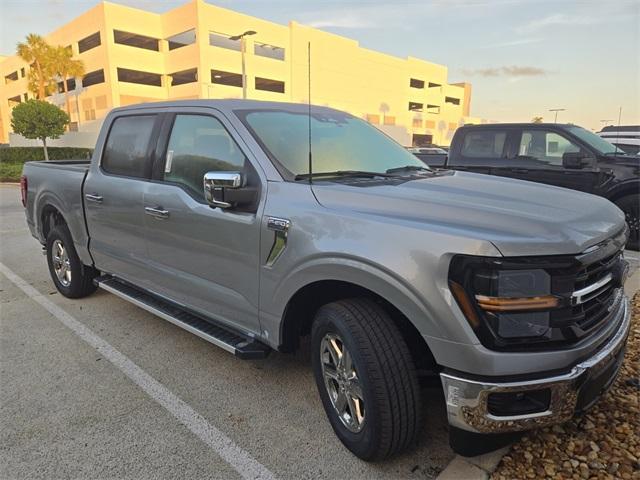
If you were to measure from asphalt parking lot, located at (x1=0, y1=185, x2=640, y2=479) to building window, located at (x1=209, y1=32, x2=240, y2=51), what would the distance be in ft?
136

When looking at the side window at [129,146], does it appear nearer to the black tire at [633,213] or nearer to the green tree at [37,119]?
the black tire at [633,213]

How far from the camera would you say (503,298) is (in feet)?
6.25

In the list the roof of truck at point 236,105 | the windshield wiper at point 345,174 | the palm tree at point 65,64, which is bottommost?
the windshield wiper at point 345,174

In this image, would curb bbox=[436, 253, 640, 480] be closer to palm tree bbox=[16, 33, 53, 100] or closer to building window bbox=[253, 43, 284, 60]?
building window bbox=[253, 43, 284, 60]

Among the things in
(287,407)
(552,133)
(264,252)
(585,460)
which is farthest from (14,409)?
(552,133)

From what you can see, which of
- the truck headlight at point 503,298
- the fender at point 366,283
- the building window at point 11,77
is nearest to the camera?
the truck headlight at point 503,298

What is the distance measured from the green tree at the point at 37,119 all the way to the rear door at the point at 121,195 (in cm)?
2837

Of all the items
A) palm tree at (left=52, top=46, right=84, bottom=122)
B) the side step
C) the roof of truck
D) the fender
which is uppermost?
palm tree at (left=52, top=46, right=84, bottom=122)

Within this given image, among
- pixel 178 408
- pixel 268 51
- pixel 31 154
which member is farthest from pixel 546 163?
pixel 268 51

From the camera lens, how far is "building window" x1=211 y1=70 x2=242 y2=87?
41803mm

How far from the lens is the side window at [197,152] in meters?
3.07

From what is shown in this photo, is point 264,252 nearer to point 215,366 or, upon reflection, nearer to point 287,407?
point 287,407

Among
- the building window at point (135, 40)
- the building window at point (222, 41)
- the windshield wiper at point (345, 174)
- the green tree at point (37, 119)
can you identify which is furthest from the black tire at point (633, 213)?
the building window at point (135, 40)

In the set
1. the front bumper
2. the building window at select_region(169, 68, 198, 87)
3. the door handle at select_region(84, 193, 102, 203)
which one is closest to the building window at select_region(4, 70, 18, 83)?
the building window at select_region(169, 68, 198, 87)
